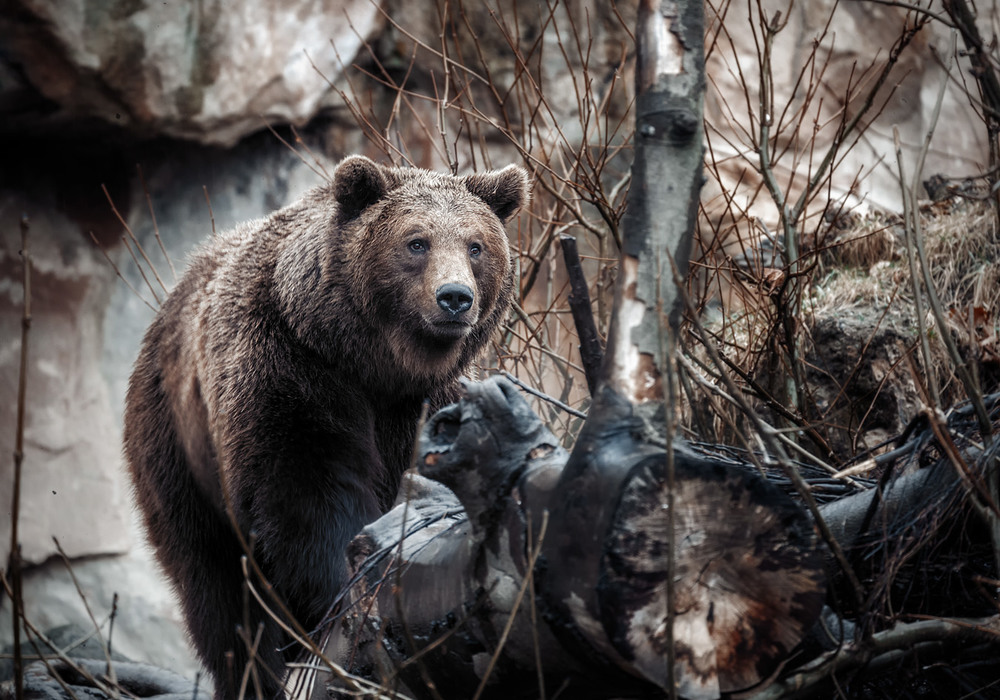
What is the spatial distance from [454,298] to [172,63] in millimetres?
4819

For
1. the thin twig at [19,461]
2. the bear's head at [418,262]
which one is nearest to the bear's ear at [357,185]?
the bear's head at [418,262]

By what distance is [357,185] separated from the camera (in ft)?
12.2

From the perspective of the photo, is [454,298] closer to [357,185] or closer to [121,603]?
[357,185]

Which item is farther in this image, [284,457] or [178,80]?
[178,80]

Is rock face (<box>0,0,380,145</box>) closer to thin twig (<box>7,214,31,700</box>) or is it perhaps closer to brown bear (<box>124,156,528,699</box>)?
brown bear (<box>124,156,528,699</box>)

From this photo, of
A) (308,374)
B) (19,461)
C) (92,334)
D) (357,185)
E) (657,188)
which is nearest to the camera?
(19,461)

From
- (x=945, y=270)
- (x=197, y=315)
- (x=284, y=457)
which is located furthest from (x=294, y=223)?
(x=945, y=270)

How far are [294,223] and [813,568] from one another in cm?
292

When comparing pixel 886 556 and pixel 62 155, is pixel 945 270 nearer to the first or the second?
pixel 886 556

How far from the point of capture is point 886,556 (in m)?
1.82

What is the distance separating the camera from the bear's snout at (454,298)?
11.3 feet

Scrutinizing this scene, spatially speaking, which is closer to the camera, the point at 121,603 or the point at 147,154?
the point at 147,154

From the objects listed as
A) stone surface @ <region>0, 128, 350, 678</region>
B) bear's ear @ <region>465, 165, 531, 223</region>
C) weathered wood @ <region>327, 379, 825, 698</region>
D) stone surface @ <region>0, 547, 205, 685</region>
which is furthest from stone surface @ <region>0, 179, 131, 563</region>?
weathered wood @ <region>327, 379, 825, 698</region>

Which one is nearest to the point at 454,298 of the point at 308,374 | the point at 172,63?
the point at 308,374
